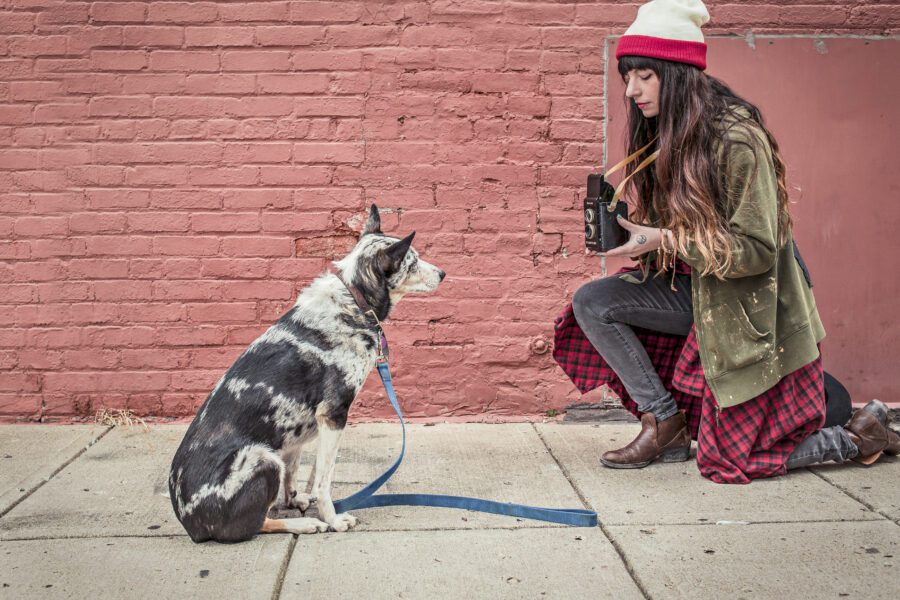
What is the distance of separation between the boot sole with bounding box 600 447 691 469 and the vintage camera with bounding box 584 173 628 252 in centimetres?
113

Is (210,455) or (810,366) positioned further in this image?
(810,366)

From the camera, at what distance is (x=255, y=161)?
527cm

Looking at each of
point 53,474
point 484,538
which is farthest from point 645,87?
point 53,474

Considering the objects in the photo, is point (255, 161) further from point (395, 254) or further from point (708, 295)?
point (708, 295)

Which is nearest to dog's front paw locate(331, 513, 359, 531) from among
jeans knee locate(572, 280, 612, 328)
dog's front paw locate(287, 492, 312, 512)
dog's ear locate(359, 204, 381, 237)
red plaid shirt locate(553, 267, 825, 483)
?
dog's front paw locate(287, 492, 312, 512)

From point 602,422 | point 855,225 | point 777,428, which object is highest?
point 855,225

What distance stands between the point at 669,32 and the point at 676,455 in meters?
2.01

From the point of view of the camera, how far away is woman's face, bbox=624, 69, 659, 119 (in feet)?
13.2

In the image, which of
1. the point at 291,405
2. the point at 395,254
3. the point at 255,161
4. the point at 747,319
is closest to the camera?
the point at 291,405

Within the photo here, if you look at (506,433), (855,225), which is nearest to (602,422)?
(506,433)

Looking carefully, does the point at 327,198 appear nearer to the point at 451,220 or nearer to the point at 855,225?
the point at 451,220

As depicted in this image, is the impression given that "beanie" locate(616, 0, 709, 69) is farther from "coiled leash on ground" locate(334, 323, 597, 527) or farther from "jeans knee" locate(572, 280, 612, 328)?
"coiled leash on ground" locate(334, 323, 597, 527)

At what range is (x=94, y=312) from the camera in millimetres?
5293

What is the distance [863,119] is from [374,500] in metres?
3.59
